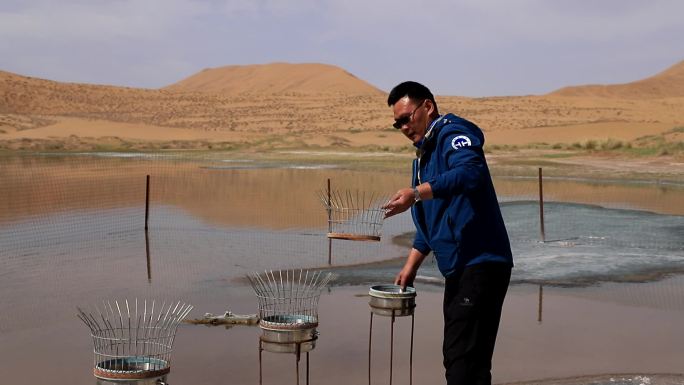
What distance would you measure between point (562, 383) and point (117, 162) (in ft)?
118

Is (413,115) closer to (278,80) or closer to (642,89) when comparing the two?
(278,80)

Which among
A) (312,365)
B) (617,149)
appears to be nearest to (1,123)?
Answer: (617,149)

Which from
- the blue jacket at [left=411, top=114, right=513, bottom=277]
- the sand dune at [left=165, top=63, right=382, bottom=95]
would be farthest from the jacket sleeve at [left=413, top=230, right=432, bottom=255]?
the sand dune at [left=165, top=63, right=382, bottom=95]

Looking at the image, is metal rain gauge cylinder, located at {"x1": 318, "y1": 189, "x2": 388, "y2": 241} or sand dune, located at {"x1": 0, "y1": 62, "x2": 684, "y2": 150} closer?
metal rain gauge cylinder, located at {"x1": 318, "y1": 189, "x2": 388, "y2": 241}

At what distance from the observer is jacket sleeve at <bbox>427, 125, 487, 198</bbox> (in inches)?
171

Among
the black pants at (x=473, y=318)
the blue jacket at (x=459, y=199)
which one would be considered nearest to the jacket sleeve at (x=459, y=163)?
the blue jacket at (x=459, y=199)

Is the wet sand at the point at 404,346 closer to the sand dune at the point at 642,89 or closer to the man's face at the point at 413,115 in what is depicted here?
the man's face at the point at 413,115

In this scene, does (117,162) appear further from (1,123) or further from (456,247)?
(456,247)

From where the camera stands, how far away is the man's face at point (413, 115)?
472cm

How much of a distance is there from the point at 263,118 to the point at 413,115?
80.0 metres

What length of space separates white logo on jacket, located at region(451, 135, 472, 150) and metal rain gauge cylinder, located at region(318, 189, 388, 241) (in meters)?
0.63

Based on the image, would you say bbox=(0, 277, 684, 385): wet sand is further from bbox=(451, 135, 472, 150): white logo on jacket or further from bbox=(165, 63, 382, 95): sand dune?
bbox=(165, 63, 382, 95): sand dune

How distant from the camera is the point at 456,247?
461cm

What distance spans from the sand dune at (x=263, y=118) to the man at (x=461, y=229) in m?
47.6
